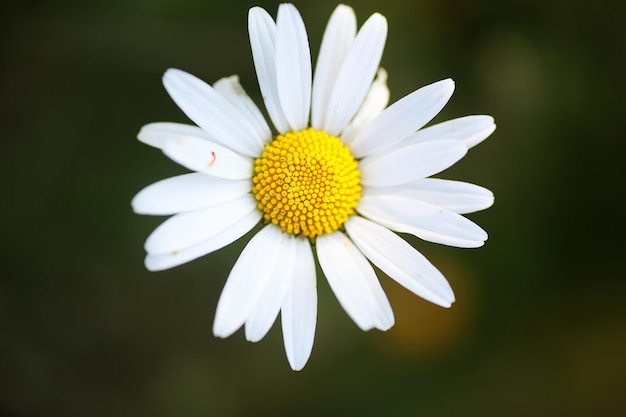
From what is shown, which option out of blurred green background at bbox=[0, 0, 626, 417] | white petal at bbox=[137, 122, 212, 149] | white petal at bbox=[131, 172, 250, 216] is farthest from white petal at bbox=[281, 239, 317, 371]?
blurred green background at bbox=[0, 0, 626, 417]

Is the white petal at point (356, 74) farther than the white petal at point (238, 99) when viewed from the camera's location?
No

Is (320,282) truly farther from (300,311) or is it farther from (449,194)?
(449,194)

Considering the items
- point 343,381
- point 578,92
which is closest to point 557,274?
point 578,92

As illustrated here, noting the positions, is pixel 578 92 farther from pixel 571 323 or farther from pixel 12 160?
pixel 12 160

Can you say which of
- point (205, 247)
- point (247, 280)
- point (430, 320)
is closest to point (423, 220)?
point (247, 280)

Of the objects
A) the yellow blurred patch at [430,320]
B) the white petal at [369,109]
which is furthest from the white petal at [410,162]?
the yellow blurred patch at [430,320]

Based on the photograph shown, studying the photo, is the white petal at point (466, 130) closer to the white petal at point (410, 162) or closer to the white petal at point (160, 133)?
the white petal at point (410, 162)
